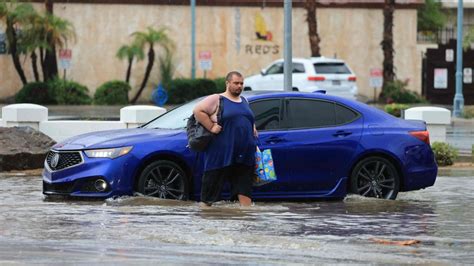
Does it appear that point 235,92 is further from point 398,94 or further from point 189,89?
point 398,94

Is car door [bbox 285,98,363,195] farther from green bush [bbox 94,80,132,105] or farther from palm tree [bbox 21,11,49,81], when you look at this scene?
green bush [bbox 94,80,132,105]

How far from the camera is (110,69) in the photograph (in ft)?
157

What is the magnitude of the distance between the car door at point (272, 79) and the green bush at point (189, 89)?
3733 mm

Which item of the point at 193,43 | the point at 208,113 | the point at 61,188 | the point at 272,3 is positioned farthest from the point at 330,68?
the point at 208,113

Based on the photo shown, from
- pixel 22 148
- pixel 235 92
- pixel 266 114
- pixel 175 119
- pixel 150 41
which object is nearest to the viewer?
pixel 235 92

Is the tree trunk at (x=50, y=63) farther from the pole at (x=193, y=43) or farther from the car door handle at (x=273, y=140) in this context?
the car door handle at (x=273, y=140)

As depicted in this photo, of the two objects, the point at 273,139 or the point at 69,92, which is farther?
the point at 69,92

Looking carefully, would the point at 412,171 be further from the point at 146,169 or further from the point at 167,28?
the point at 167,28

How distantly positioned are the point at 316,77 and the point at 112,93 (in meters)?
8.74

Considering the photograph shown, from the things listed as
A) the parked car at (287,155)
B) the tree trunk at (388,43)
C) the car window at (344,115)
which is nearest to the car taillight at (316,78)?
the tree trunk at (388,43)

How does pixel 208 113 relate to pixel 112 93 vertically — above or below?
above

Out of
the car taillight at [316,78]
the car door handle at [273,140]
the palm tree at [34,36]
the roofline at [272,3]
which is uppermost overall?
the roofline at [272,3]

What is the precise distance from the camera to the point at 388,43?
48.8 m

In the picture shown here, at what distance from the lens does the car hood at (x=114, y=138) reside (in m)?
14.0
